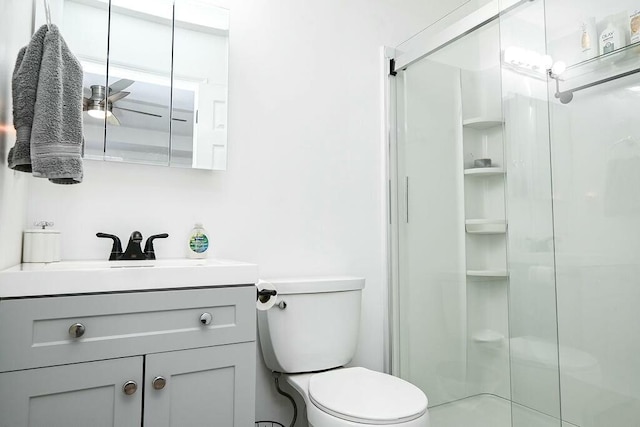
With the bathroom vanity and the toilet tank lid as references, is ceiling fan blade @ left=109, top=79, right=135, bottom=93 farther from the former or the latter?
the toilet tank lid

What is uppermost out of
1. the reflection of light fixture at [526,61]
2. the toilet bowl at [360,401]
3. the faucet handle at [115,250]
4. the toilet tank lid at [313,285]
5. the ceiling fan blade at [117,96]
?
the reflection of light fixture at [526,61]

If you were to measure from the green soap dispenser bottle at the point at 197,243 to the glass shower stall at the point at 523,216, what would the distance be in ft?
3.21

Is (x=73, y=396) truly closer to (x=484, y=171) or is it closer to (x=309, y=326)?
(x=309, y=326)

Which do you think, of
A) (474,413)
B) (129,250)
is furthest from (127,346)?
(474,413)

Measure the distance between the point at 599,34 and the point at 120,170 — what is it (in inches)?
65.2

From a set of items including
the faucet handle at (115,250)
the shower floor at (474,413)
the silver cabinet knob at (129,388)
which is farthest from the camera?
the shower floor at (474,413)

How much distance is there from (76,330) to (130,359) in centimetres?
Answer: 15

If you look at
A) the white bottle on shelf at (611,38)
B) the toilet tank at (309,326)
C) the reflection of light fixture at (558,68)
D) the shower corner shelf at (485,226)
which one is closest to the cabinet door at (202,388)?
the toilet tank at (309,326)

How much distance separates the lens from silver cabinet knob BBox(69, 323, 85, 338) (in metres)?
1.04

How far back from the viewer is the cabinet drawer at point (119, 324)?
99 cm

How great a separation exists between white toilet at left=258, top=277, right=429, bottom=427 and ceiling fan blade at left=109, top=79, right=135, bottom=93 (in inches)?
35.4

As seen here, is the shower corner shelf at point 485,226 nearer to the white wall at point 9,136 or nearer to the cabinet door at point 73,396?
the cabinet door at point 73,396

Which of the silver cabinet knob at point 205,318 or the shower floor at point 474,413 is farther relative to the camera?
the shower floor at point 474,413

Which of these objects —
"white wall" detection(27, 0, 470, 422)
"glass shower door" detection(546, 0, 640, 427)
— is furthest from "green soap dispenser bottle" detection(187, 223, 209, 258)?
"glass shower door" detection(546, 0, 640, 427)
